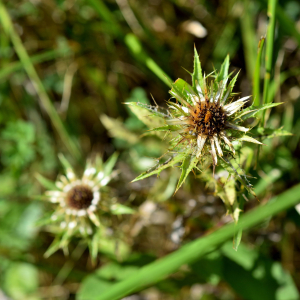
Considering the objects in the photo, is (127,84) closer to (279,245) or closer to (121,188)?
(121,188)

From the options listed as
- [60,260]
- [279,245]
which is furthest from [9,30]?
[279,245]

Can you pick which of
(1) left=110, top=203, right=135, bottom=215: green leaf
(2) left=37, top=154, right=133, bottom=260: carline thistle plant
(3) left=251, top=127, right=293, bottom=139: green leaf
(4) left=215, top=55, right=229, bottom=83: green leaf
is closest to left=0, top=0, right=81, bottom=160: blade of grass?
(2) left=37, top=154, right=133, bottom=260: carline thistle plant

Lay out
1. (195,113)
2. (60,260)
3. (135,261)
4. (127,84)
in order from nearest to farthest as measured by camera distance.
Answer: (195,113) → (135,261) → (60,260) → (127,84)

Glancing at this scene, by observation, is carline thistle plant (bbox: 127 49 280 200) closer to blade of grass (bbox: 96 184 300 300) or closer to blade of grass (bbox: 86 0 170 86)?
blade of grass (bbox: 96 184 300 300)

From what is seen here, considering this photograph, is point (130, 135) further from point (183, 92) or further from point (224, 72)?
point (224, 72)

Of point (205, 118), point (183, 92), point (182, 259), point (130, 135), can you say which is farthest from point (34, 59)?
point (182, 259)

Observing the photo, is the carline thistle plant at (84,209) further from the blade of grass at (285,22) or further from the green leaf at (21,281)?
the blade of grass at (285,22)

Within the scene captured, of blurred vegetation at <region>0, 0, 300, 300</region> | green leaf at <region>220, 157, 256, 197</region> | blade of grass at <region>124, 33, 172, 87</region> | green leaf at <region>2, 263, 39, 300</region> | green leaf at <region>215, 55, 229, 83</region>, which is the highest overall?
green leaf at <region>215, 55, 229, 83</region>
